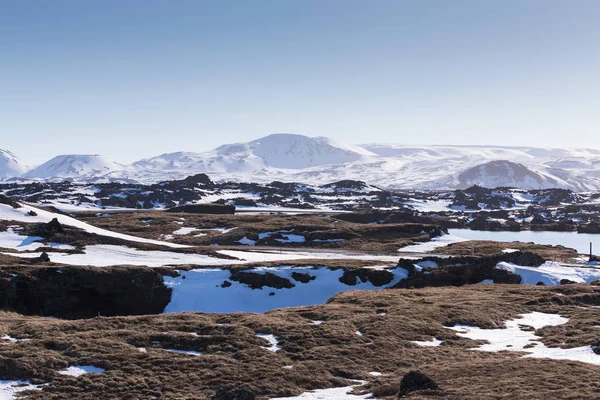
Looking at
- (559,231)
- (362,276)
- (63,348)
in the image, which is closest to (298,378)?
(63,348)

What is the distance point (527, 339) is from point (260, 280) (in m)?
27.2

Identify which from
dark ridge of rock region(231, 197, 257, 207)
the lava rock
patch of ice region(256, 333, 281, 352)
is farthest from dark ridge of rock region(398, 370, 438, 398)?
dark ridge of rock region(231, 197, 257, 207)

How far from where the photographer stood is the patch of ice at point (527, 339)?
24578mm

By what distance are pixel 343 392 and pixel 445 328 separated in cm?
1270

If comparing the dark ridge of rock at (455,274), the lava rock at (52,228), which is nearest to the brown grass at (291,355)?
the dark ridge of rock at (455,274)

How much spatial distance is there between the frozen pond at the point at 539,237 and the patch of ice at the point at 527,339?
287 ft

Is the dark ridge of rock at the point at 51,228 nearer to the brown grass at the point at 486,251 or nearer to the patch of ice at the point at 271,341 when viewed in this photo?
the patch of ice at the point at 271,341

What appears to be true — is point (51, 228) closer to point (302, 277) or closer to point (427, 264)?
point (302, 277)

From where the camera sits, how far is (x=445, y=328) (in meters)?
31.3

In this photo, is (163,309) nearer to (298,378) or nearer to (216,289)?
(216,289)

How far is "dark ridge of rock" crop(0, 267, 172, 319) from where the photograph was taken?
138 ft

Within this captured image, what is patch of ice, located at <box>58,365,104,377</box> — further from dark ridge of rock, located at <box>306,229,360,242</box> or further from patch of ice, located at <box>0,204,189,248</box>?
dark ridge of rock, located at <box>306,229,360,242</box>

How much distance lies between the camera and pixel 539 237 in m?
131

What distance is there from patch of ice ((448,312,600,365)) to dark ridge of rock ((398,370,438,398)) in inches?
327
